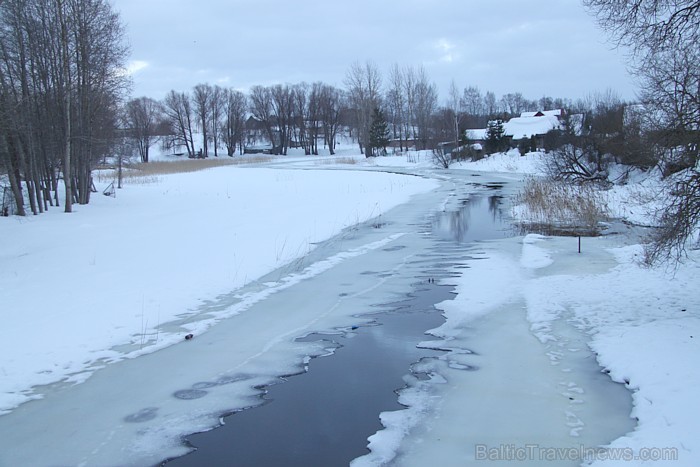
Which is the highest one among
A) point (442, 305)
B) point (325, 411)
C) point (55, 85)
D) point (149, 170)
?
point (55, 85)

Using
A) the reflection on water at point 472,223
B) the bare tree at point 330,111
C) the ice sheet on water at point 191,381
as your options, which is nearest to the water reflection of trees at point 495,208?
the reflection on water at point 472,223

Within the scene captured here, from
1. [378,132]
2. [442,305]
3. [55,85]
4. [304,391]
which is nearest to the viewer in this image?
[304,391]

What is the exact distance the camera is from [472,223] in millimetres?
19203

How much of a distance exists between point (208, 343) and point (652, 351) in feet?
18.6

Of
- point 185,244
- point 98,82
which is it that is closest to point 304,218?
point 185,244

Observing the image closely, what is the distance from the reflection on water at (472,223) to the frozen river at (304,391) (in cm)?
653

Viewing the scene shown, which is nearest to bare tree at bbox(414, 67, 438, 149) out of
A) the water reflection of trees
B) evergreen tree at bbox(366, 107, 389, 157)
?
evergreen tree at bbox(366, 107, 389, 157)

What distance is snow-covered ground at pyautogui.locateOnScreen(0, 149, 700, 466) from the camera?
5.28 metres

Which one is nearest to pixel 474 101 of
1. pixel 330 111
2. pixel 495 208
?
pixel 330 111

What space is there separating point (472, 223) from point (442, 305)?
403 inches

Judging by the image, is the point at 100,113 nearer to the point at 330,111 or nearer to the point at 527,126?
the point at 527,126

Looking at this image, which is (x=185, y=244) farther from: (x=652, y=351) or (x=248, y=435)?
(x=652, y=351)

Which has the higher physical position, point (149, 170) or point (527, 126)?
point (527, 126)

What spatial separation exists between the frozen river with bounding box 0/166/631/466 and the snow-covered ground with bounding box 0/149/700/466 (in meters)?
0.17
